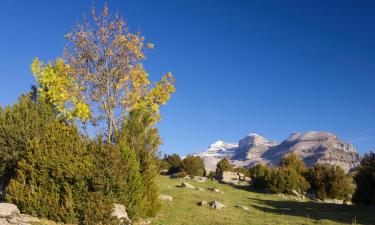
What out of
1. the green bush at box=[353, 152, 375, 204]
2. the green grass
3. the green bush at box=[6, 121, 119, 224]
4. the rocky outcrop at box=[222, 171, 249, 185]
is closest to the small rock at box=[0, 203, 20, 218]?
the green bush at box=[6, 121, 119, 224]

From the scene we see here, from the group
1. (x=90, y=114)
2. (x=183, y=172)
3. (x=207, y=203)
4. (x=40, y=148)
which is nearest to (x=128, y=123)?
(x=90, y=114)

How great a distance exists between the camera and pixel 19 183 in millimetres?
17656

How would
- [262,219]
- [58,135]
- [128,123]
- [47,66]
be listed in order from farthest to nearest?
[47,66], [128,123], [262,219], [58,135]

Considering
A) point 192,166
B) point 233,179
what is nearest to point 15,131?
point 233,179

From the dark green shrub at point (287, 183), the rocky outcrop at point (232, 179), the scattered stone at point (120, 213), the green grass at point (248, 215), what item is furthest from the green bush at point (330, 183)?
the scattered stone at point (120, 213)

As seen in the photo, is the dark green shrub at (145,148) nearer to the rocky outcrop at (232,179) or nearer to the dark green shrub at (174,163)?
the rocky outcrop at (232,179)

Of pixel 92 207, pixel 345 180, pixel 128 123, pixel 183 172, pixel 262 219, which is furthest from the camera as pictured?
pixel 183 172

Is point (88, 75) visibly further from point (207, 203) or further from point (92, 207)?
point (207, 203)

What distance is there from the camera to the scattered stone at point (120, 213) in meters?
17.7

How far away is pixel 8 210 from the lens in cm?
1582

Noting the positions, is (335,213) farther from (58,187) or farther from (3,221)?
(3,221)

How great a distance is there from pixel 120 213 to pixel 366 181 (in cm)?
2494

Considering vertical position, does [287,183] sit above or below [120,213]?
above

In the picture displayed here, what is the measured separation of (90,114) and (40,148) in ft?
24.7
